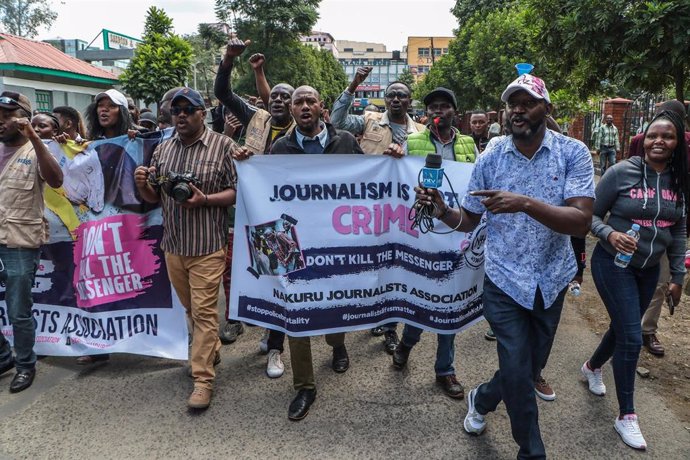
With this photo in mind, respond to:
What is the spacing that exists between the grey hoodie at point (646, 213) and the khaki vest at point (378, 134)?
189 centimetres

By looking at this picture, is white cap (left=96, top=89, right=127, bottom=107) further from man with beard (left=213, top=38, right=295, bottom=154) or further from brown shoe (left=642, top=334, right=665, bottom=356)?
brown shoe (left=642, top=334, right=665, bottom=356)

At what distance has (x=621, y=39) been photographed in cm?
605

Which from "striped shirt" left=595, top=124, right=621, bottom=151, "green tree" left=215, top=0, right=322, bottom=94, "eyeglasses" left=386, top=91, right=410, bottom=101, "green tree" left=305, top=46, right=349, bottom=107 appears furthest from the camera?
"green tree" left=305, top=46, right=349, bottom=107

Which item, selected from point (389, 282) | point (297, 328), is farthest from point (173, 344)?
point (389, 282)

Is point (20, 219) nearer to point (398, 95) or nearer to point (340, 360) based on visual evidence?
point (340, 360)

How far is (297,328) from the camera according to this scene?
3426 mm

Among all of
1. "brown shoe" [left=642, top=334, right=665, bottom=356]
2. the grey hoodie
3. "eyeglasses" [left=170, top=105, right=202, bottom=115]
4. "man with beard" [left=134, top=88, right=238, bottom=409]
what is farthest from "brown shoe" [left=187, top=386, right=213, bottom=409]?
"brown shoe" [left=642, top=334, right=665, bottom=356]

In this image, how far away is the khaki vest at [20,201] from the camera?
3711 millimetres

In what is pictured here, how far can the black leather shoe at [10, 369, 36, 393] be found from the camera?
373 centimetres

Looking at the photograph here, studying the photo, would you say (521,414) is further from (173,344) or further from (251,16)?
(251,16)

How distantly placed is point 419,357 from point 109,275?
259 centimetres

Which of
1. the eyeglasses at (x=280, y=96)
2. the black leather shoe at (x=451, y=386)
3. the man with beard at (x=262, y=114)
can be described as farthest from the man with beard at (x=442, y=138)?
the black leather shoe at (x=451, y=386)

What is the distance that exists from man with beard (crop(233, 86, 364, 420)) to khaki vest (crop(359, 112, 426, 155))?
89 centimetres

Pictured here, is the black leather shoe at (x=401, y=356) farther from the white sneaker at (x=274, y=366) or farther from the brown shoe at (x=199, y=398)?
the brown shoe at (x=199, y=398)
